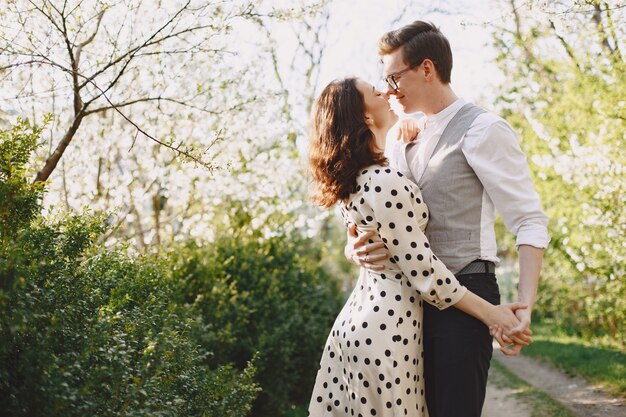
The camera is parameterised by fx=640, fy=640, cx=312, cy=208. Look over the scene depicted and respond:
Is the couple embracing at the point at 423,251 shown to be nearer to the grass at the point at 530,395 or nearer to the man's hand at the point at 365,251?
the man's hand at the point at 365,251

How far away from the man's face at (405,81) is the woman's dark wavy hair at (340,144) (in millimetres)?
250

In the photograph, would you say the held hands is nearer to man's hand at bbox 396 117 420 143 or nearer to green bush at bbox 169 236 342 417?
man's hand at bbox 396 117 420 143

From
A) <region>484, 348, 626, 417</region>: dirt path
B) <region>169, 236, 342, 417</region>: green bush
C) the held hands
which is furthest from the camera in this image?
<region>484, 348, 626, 417</region>: dirt path

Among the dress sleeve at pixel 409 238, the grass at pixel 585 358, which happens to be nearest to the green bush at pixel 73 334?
the dress sleeve at pixel 409 238

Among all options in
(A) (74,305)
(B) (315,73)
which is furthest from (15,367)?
(B) (315,73)

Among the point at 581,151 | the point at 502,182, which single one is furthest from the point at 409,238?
the point at 581,151

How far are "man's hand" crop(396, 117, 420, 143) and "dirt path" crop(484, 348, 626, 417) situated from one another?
13.7 ft

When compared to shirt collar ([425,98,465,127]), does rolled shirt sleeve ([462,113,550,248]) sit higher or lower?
lower

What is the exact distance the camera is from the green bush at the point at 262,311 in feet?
18.0

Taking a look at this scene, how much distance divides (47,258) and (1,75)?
202cm

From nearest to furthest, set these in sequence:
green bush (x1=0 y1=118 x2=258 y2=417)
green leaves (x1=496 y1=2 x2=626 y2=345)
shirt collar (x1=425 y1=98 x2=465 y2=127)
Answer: green bush (x1=0 y1=118 x2=258 y2=417), shirt collar (x1=425 y1=98 x2=465 y2=127), green leaves (x1=496 y1=2 x2=626 y2=345)

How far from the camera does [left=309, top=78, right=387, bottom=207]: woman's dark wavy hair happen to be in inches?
104

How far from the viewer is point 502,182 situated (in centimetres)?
251

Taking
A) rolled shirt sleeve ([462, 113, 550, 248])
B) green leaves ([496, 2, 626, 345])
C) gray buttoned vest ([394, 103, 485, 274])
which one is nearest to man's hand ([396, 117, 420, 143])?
gray buttoned vest ([394, 103, 485, 274])
